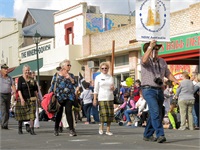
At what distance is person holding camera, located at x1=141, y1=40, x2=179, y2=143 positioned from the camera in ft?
32.2

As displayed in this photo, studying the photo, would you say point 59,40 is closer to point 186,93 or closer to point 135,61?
point 135,61

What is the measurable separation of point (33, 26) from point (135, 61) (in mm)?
24363

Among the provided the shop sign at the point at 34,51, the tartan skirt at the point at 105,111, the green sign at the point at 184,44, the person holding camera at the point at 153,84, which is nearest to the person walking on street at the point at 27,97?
the tartan skirt at the point at 105,111

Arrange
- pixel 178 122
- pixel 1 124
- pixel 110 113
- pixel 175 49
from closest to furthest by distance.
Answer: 1. pixel 110 113
2. pixel 1 124
3. pixel 178 122
4. pixel 175 49

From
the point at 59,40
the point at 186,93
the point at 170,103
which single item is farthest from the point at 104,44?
the point at 186,93

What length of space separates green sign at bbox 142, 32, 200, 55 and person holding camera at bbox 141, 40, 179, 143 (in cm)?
1165

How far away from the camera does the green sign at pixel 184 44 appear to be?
2173 cm

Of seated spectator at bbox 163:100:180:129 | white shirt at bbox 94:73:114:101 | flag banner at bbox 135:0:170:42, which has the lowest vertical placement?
seated spectator at bbox 163:100:180:129

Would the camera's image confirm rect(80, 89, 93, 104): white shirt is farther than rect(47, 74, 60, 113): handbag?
Yes

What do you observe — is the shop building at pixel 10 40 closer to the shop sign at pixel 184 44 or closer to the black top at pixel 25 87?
the shop sign at pixel 184 44

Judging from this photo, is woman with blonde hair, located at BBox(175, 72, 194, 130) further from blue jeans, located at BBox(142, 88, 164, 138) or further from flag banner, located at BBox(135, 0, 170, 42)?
blue jeans, located at BBox(142, 88, 164, 138)

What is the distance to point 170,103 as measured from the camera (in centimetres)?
1850

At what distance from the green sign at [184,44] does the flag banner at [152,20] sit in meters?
9.67

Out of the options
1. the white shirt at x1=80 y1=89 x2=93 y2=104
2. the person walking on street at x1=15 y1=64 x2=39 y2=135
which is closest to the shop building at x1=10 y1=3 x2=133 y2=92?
the white shirt at x1=80 y1=89 x2=93 y2=104
